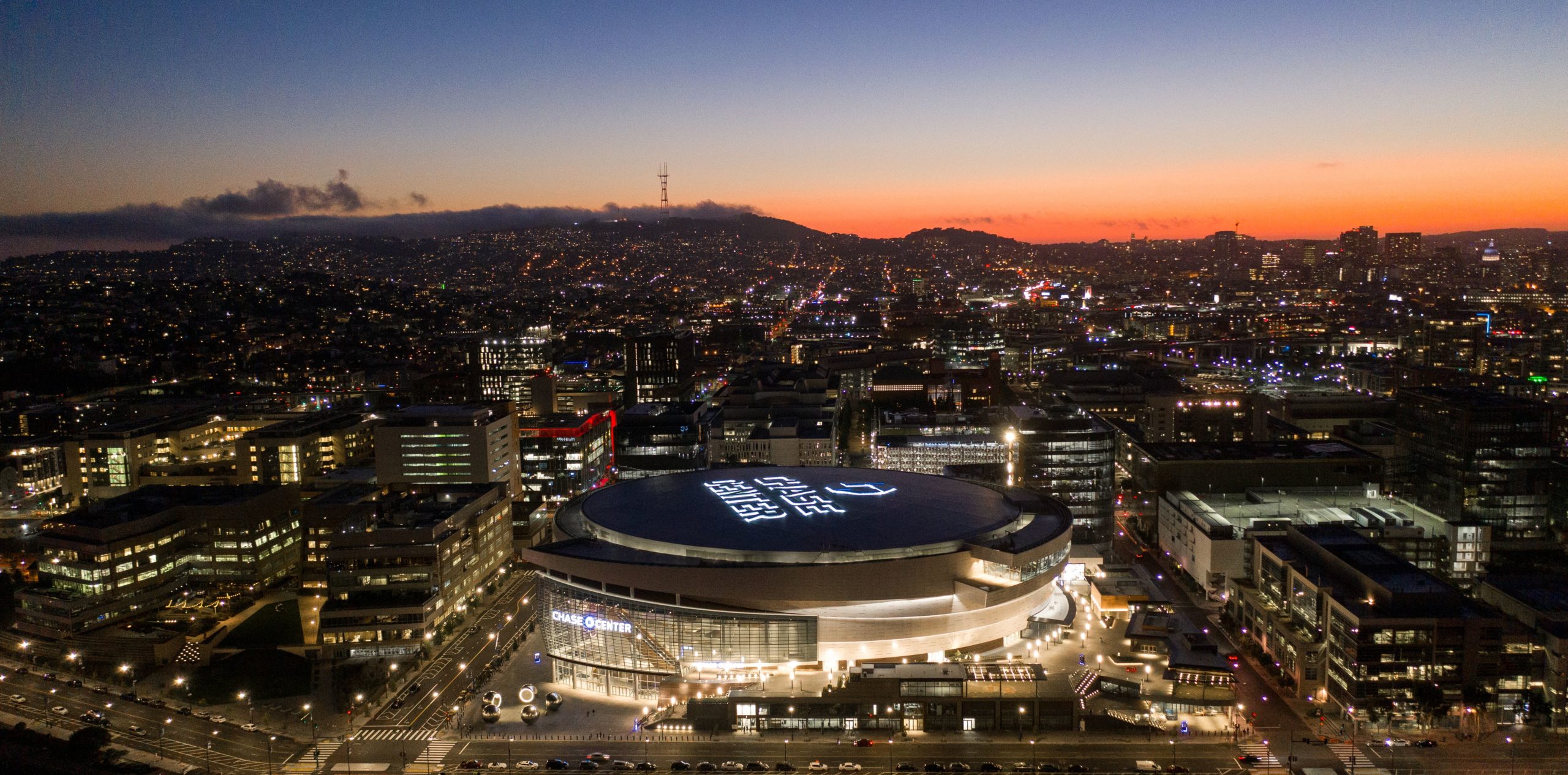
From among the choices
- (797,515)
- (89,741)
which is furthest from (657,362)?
(89,741)

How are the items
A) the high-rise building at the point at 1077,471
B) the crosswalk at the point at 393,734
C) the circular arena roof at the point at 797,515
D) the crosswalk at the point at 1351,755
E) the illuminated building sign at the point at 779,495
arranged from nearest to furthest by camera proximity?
the crosswalk at the point at 1351,755 → the crosswalk at the point at 393,734 → the circular arena roof at the point at 797,515 → the illuminated building sign at the point at 779,495 → the high-rise building at the point at 1077,471

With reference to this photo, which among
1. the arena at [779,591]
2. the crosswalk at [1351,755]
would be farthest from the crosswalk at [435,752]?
the crosswalk at [1351,755]

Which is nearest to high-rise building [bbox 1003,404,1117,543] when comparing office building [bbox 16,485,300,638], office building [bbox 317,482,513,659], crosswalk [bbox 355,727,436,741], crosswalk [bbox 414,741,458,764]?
office building [bbox 317,482,513,659]

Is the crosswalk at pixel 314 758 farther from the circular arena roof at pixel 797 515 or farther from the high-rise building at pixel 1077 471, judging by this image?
the high-rise building at pixel 1077 471

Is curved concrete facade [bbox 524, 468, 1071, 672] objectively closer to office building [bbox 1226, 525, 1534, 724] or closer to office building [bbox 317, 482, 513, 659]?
office building [bbox 317, 482, 513, 659]

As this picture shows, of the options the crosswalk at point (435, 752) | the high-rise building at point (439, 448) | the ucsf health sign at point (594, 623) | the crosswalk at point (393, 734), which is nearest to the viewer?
the crosswalk at point (435, 752)

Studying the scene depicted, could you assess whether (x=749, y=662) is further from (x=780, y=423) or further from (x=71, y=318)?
(x=71, y=318)

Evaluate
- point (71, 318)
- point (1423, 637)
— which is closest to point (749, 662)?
point (1423, 637)

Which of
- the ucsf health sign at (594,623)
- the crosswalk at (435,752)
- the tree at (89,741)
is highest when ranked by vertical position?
the ucsf health sign at (594,623)

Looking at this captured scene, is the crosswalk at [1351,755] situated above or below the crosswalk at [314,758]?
above
